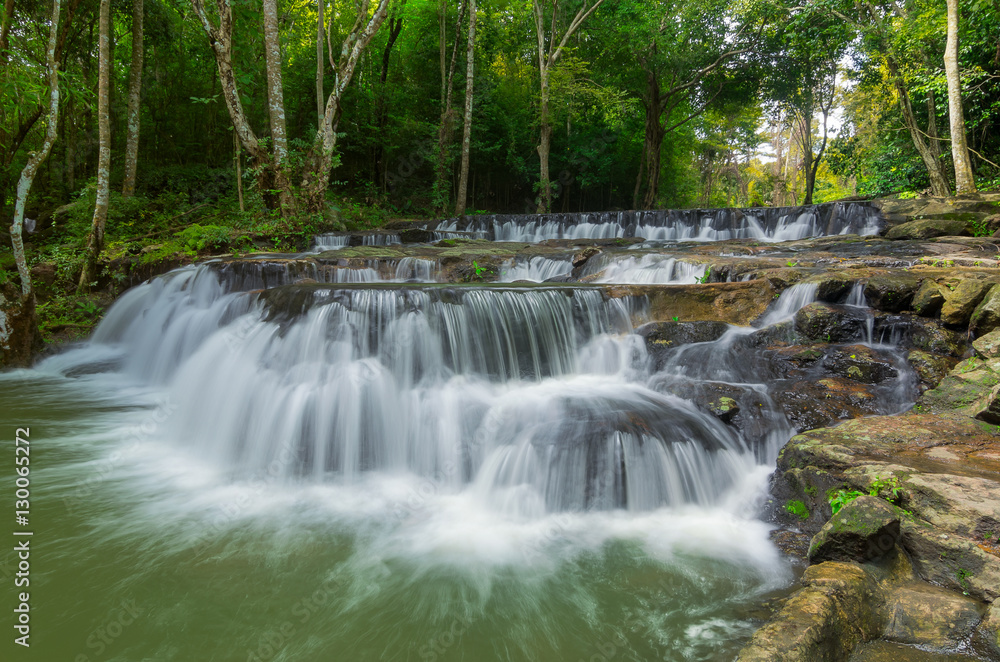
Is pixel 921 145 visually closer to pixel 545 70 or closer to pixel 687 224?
pixel 687 224

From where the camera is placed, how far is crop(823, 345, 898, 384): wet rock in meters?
4.84

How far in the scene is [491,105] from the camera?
866 inches

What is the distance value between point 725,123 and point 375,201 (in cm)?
2182

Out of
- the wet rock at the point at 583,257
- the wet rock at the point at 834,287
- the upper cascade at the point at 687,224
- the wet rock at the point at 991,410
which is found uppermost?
the upper cascade at the point at 687,224

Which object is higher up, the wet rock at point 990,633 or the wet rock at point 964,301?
the wet rock at point 964,301

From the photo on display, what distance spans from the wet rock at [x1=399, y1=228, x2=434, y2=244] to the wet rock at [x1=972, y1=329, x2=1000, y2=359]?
10.3 metres

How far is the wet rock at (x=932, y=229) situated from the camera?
9258mm

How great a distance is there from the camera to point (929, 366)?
15.5 feet

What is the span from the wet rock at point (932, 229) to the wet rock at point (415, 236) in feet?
33.0

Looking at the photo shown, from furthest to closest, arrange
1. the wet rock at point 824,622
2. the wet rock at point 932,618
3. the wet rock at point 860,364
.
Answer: the wet rock at point 860,364
the wet rock at point 932,618
the wet rock at point 824,622

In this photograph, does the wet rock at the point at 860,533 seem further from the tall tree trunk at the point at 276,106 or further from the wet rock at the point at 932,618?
the tall tree trunk at the point at 276,106

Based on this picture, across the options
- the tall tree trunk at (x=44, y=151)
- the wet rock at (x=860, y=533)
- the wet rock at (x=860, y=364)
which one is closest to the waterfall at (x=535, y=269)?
the wet rock at (x=860, y=364)

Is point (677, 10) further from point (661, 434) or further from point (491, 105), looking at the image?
point (661, 434)

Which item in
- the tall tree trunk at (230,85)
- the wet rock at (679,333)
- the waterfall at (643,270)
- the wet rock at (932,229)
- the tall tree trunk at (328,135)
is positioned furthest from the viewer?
the tall tree trunk at (328,135)
